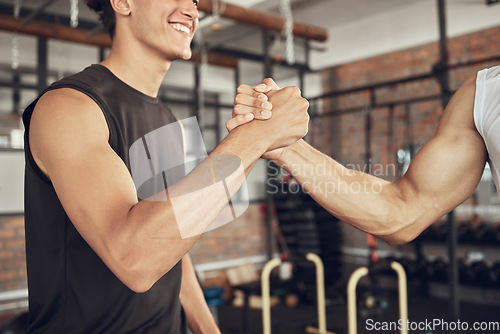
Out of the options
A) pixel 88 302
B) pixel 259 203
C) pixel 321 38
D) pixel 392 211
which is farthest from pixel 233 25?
pixel 88 302

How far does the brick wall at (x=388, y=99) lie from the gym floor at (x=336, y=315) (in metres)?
1.16

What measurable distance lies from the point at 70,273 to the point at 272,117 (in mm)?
577

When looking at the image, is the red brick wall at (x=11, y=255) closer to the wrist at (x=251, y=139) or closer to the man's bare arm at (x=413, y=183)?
the man's bare arm at (x=413, y=183)

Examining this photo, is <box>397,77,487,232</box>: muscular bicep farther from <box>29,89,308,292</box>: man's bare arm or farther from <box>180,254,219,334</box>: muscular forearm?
<box>180,254,219,334</box>: muscular forearm

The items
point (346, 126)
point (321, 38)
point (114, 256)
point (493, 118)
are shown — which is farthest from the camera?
point (346, 126)

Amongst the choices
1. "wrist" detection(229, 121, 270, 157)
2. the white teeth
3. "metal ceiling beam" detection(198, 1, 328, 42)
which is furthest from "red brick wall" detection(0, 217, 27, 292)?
"wrist" detection(229, 121, 270, 157)

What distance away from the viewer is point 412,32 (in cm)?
507

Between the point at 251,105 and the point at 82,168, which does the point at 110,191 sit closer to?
the point at 82,168

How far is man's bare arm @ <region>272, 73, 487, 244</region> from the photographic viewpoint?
1.23m

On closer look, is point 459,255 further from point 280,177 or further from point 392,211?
point 392,211

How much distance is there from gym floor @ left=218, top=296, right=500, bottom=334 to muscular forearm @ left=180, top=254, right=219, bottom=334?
2770 millimetres

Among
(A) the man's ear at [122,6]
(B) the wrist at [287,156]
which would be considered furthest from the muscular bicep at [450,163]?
(A) the man's ear at [122,6]

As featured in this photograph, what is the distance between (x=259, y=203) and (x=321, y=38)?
8.53 feet

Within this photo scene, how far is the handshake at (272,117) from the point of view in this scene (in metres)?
0.92
